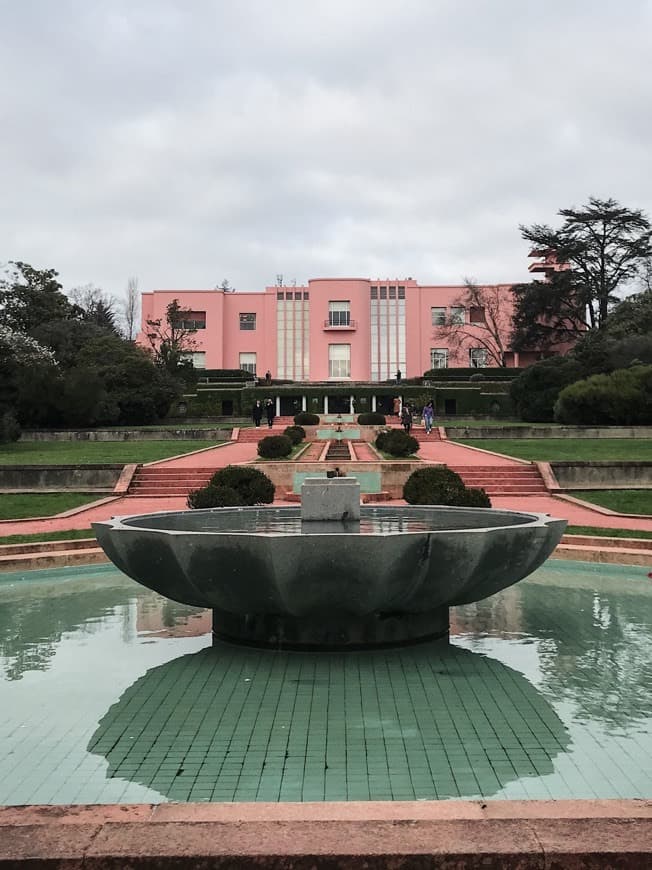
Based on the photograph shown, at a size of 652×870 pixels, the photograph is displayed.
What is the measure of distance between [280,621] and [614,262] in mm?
52452

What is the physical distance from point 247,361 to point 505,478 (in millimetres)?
46174

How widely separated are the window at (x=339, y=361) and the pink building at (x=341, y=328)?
75 millimetres

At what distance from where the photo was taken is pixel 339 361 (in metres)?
61.9

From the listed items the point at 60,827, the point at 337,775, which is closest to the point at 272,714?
the point at 337,775

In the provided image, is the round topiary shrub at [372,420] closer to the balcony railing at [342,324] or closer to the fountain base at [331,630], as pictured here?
the balcony railing at [342,324]

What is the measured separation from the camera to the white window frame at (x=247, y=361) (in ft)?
205

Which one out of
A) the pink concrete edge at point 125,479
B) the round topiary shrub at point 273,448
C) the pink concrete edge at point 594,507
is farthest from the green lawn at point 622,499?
the pink concrete edge at point 125,479

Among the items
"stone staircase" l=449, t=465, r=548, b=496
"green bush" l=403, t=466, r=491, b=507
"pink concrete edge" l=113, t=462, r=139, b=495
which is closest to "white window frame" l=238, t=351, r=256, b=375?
"pink concrete edge" l=113, t=462, r=139, b=495

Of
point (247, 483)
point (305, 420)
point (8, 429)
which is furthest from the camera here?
point (305, 420)

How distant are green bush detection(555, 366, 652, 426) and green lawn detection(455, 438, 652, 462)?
129 inches

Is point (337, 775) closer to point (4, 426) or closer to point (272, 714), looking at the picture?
point (272, 714)

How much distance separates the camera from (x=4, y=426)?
25875 millimetres

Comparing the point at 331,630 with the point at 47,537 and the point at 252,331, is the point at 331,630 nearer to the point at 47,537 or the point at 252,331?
the point at 47,537

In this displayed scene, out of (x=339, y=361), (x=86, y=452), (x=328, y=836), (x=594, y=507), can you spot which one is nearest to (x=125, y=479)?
(x=86, y=452)
